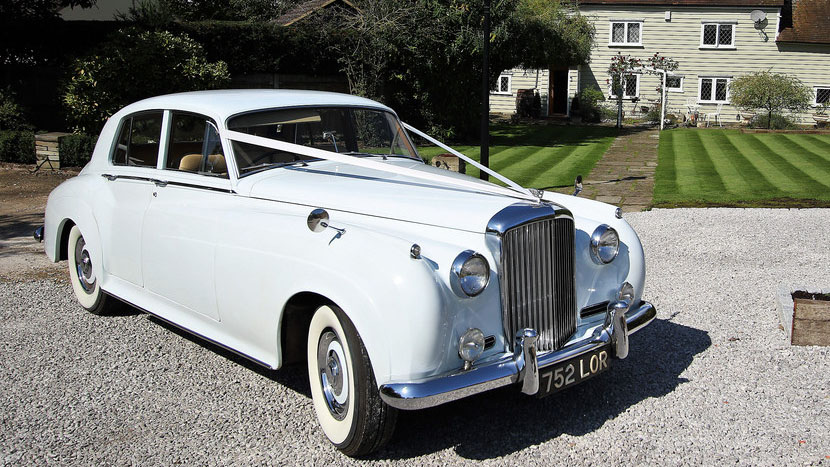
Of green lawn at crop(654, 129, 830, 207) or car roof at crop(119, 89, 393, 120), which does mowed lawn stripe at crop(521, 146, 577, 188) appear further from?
car roof at crop(119, 89, 393, 120)

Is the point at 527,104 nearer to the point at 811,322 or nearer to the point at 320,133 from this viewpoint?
the point at 811,322

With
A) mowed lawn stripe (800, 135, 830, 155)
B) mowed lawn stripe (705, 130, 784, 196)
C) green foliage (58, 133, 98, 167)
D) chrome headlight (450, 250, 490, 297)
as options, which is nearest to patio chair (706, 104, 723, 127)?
mowed lawn stripe (800, 135, 830, 155)

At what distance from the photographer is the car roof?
5.16m

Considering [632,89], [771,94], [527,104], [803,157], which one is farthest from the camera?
[632,89]

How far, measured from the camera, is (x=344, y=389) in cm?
394

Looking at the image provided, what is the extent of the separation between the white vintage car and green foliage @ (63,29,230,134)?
9.35 metres

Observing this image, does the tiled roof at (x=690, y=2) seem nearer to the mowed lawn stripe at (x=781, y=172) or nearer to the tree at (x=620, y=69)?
the tree at (x=620, y=69)

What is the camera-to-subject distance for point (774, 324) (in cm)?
594

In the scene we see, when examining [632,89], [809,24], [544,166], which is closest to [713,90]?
[632,89]

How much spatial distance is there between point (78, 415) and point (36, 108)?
14.6 m

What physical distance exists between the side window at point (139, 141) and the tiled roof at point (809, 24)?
29.5 metres

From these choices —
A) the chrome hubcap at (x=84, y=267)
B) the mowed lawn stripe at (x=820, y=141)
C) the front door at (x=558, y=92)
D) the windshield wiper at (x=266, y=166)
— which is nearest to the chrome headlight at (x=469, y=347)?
the windshield wiper at (x=266, y=166)

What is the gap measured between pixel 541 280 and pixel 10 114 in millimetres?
15087

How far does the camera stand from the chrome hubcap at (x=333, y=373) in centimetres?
393
